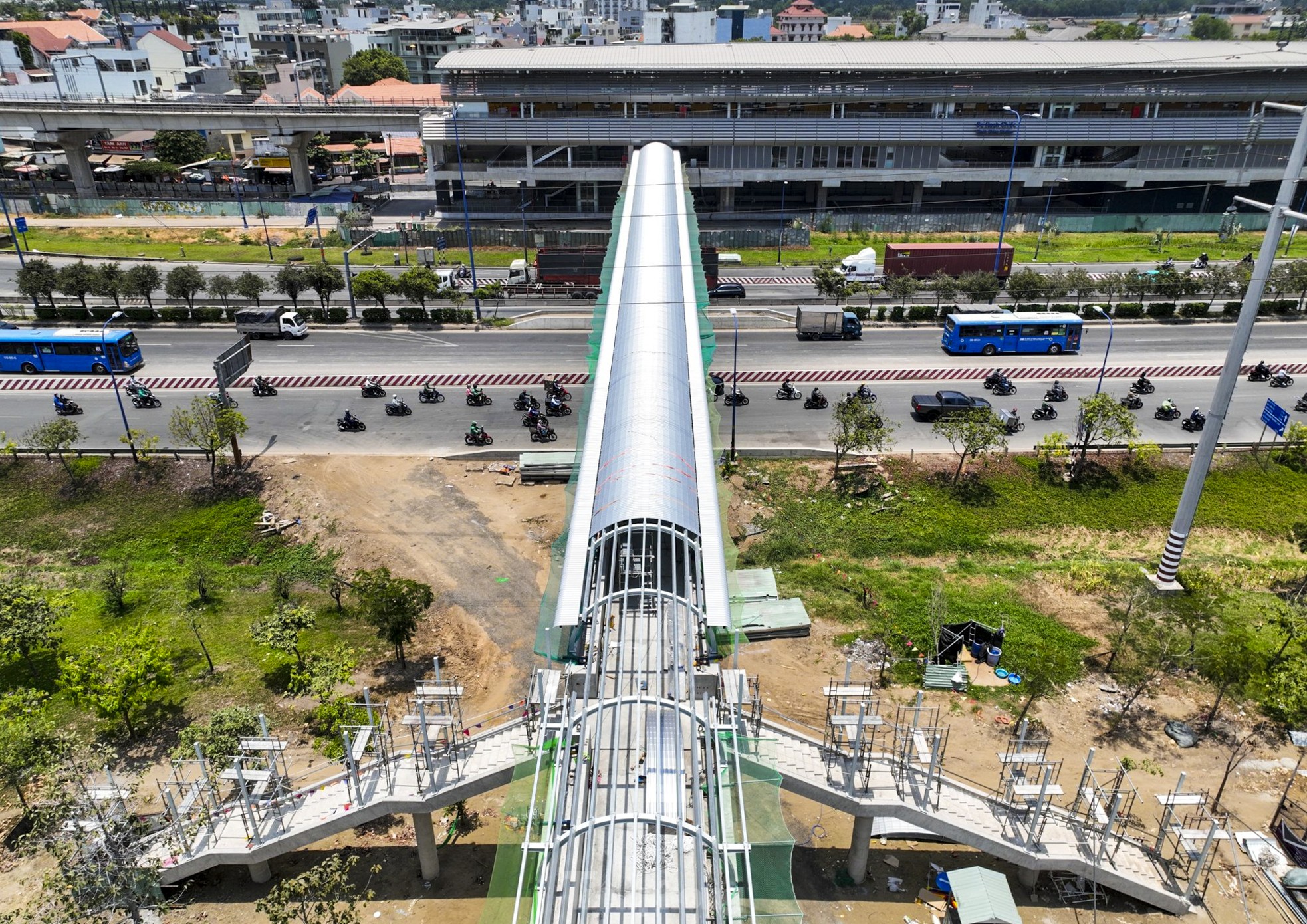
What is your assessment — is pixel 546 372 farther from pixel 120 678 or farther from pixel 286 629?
pixel 120 678

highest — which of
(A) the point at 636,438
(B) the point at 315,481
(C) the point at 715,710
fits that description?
(A) the point at 636,438

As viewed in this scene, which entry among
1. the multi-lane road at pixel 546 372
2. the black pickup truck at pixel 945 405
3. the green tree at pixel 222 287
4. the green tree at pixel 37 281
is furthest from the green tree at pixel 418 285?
the black pickup truck at pixel 945 405

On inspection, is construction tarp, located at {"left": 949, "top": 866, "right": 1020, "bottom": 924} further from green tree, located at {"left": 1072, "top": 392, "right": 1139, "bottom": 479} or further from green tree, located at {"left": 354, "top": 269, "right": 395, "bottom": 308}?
green tree, located at {"left": 354, "top": 269, "right": 395, "bottom": 308}

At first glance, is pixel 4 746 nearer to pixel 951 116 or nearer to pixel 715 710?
pixel 715 710

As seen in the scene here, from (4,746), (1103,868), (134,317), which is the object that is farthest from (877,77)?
(4,746)

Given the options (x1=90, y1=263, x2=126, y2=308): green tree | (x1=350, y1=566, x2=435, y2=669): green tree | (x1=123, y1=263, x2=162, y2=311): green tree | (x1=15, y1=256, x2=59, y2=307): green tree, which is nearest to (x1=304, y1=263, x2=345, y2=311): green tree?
(x1=123, y1=263, x2=162, y2=311): green tree

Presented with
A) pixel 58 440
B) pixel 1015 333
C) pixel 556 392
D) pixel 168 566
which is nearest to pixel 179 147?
pixel 58 440

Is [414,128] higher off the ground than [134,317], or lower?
higher
